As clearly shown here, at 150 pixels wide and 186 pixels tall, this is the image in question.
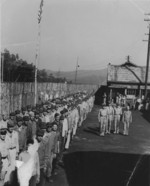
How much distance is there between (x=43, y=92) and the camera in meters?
30.1

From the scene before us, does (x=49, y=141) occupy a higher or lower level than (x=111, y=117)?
higher

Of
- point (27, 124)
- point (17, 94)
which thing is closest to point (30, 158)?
point (27, 124)

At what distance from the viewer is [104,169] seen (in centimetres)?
1023

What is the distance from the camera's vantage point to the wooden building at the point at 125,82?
38888mm

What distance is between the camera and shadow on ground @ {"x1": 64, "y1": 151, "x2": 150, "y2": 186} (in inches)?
356

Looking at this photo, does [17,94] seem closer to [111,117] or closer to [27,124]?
[111,117]

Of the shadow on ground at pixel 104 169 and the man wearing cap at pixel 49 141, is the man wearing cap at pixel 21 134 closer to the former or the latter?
the man wearing cap at pixel 49 141

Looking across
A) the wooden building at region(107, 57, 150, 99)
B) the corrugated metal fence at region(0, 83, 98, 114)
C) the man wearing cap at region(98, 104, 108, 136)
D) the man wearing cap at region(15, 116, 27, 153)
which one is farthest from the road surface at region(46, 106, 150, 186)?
the wooden building at region(107, 57, 150, 99)

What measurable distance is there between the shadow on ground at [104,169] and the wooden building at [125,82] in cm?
2617

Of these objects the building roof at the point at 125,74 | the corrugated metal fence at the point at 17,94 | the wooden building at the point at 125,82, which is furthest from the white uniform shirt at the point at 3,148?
the building roof at the point at 125,74

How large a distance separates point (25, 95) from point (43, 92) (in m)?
7.48

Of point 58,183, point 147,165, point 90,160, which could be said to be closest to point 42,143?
point 58,183

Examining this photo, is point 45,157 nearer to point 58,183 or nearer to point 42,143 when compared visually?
point 42,143

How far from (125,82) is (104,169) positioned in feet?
97.7
